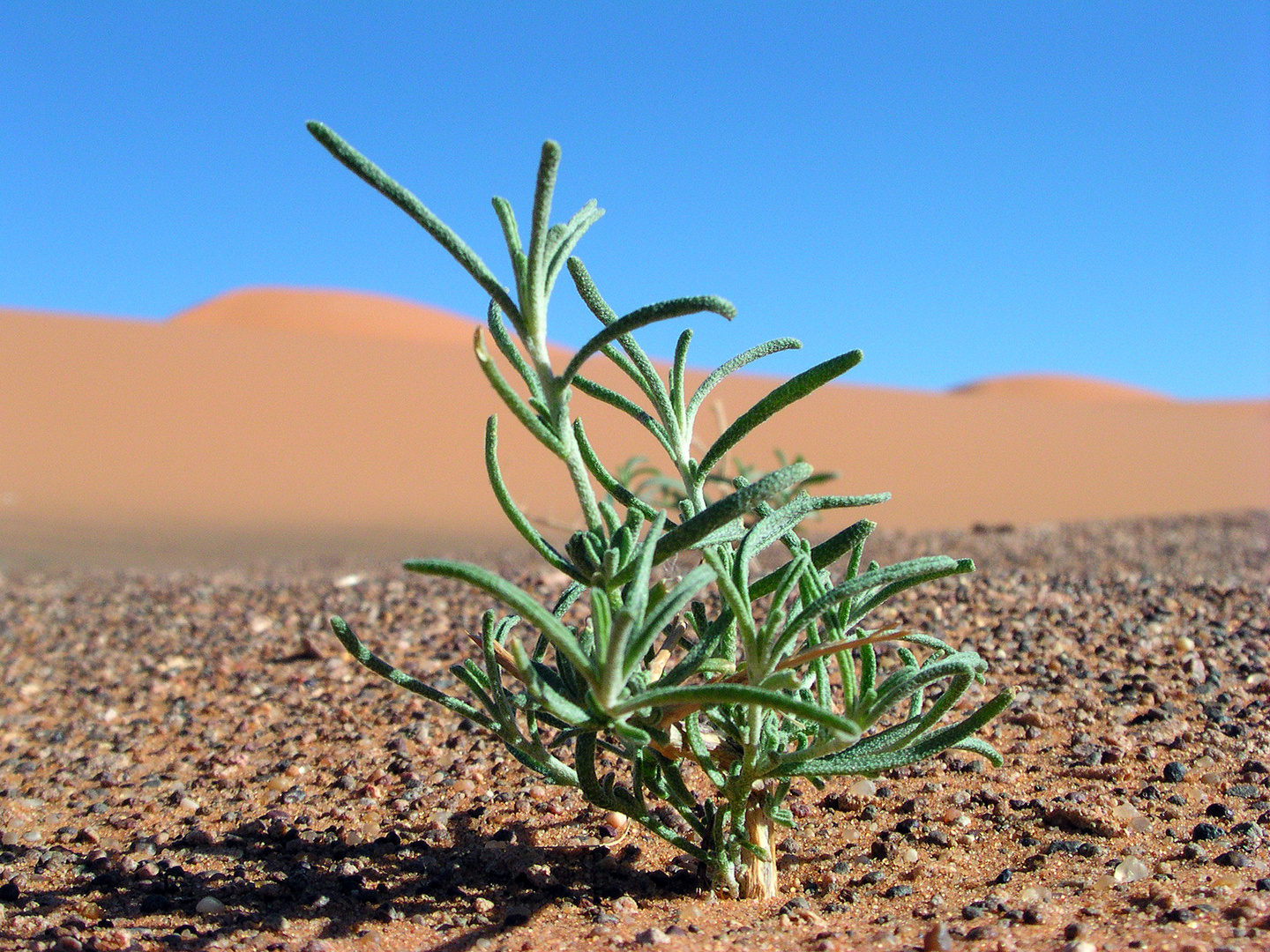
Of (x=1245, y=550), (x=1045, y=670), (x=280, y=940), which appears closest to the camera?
(x=280, y=940)

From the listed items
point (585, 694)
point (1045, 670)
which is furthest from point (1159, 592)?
point (585, 694)

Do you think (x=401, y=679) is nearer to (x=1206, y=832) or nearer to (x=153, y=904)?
(x=153, y=904)

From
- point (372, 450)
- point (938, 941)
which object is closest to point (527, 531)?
point (938, 941)

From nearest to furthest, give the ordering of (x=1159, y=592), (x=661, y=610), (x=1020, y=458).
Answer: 1. (x=661, y=610)
2. (x=1159, y=592)
3. (x=1020, y=458)

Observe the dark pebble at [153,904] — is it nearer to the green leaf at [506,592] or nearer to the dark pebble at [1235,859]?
the green leaf at [506,592]

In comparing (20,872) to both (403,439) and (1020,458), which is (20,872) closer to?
(403,439)

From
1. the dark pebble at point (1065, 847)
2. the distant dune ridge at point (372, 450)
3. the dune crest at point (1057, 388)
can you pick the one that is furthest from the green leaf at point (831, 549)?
the dune crest at point (1057, 388)

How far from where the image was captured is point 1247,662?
289cm

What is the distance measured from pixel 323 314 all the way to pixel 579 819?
181ft

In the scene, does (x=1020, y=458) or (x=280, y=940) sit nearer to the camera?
(x=280, y=940)

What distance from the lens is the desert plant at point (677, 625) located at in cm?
142

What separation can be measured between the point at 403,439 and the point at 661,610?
60.5 feet

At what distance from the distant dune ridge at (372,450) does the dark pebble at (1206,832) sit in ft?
29.0

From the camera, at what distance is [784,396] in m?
1.62
